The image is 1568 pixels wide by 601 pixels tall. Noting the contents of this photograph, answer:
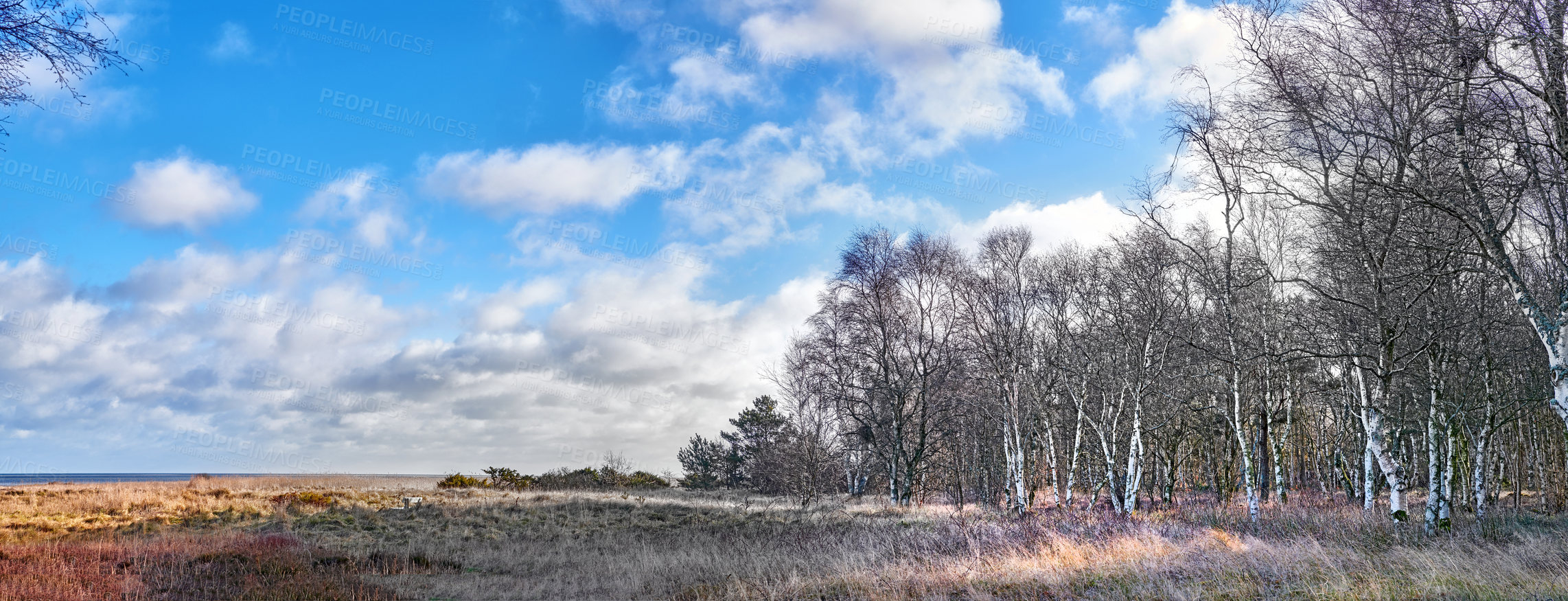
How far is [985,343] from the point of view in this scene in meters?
22.2

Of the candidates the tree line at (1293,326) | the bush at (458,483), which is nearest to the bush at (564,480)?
the bush at (458,483)

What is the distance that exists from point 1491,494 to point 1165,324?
444 inches

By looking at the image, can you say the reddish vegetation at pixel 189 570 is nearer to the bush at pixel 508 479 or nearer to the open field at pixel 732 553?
the open field at pixel 732 553

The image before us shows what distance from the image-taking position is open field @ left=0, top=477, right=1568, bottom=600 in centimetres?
854

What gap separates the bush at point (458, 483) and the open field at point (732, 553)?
344 inches

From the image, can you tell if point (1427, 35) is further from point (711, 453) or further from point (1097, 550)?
point (711, 453)

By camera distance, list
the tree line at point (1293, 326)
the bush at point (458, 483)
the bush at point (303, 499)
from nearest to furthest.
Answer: the tree line at point (1293, 326), the bush at point (303, 499), the bush at point (458, 483)

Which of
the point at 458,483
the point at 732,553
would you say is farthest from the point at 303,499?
the point at 732,553

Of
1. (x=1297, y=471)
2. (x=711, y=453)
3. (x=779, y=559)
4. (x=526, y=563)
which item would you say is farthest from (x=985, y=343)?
(x=1297, y=471)

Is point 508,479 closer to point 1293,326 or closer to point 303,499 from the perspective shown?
point 303,499

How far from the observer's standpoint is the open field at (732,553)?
28.0ft

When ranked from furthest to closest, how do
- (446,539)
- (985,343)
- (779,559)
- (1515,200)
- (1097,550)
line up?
1. (985,343)
2. (446,539)
3. (779,559)
4. (1097,550)
5. (1515,200)

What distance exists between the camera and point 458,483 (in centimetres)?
3259

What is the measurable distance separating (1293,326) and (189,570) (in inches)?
801
